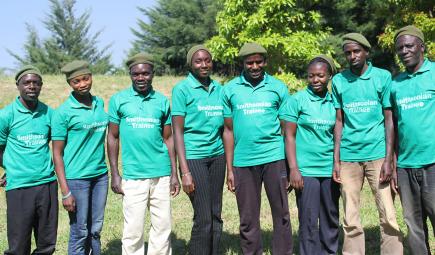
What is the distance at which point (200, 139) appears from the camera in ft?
15.2

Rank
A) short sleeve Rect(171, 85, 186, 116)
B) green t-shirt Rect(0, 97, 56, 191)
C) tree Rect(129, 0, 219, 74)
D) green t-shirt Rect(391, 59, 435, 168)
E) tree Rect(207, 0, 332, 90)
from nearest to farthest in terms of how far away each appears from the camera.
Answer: green t-shirt Rect(391, 59, 435, 168) → green t-shirt Rect(0, 97, 56, 191) → short sleeve Rect(171, 85, 186, 116) → tree Rect(207, 0, 332, 90) → tree Rect(129, 0, 219, 74)

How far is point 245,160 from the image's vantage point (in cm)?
458

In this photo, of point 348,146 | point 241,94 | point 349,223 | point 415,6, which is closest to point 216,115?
point 241,94

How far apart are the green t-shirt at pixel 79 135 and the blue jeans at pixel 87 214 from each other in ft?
0.34

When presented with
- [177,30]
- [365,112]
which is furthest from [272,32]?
[177,30]

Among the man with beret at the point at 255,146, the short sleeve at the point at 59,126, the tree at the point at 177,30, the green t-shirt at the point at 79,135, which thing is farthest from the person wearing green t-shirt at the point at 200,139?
the tree at the point at 177,30

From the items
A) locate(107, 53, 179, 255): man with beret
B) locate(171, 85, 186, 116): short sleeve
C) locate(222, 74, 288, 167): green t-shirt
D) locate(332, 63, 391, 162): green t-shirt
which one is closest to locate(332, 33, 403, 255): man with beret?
locate(332, 63, 391, 162): green t-shirt

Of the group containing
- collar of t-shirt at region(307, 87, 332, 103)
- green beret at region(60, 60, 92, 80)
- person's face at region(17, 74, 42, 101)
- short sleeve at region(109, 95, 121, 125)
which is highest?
green beret at region(60, 60, 92, 80)

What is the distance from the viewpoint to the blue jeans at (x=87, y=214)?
4.54m

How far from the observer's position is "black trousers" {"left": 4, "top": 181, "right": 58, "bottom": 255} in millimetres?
4395

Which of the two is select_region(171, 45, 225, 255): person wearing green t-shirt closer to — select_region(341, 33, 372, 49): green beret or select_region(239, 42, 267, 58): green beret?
select_region(239, 42, 267, 58): green beret

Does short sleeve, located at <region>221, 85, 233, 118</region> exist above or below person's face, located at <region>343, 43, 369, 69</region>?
below

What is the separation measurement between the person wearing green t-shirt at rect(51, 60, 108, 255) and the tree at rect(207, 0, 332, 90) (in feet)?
19.6

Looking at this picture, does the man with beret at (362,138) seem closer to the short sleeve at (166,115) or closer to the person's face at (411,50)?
the person's face at (411,50)
